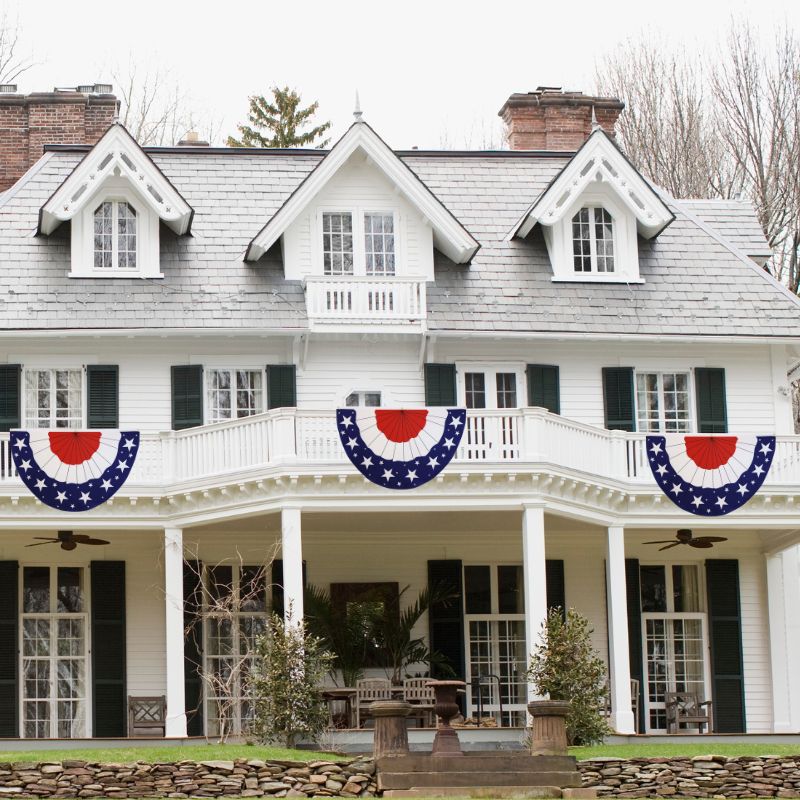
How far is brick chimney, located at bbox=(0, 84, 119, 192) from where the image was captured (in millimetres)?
35812

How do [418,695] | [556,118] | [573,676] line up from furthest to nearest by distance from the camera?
[556,118] < [418,695] < [573,676]

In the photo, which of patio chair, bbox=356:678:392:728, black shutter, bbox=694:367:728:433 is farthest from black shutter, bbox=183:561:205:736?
black shutter, bbox=694:367:728:433

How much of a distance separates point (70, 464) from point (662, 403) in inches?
407

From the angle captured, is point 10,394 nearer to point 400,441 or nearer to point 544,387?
point 400,441

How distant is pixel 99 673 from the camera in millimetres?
30516

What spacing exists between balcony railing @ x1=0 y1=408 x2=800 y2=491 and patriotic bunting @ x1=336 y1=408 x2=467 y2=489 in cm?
32

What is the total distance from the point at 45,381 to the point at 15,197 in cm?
401

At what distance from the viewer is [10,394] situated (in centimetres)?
3112

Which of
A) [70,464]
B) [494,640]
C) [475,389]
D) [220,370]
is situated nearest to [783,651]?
[494,640]

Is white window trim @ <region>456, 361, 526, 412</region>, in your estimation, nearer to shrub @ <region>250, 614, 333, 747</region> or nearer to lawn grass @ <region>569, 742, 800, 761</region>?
shrub @ <region>250, 614, 333, 747</region>

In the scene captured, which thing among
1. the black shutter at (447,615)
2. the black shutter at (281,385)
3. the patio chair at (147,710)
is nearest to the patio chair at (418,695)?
the black shutter at (447,615)

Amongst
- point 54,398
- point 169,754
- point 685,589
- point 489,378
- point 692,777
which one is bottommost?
point 692,777

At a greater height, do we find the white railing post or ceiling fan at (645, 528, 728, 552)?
the white railing post

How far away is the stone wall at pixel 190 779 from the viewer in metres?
23.4
